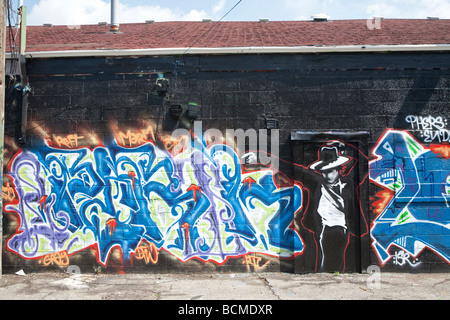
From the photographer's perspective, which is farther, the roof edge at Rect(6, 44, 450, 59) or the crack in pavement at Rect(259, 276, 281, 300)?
the roof edge at Rect(6, 44, 450, 59)

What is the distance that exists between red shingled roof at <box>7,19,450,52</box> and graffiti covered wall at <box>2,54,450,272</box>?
1.83 feet

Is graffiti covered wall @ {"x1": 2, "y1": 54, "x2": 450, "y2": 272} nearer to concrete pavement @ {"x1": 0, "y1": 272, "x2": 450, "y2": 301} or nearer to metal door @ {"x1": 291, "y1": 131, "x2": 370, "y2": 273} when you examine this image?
metal door @ {"x1": 291, "y1": 131, "x2": 370, "y2": 273}

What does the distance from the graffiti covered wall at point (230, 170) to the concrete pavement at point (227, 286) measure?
0.21 meters

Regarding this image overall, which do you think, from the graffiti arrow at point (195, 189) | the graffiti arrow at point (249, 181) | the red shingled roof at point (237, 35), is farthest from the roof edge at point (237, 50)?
the graffiti arrow at point (195, 189)

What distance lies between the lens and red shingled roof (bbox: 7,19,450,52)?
291 inches

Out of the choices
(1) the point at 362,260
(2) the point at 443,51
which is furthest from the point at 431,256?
(2) the point at 443,51

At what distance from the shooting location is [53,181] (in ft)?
23.1

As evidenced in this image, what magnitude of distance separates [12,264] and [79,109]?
2752 mm

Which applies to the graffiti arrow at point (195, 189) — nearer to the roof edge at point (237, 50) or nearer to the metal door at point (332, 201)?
the metal door at point (332, 201)

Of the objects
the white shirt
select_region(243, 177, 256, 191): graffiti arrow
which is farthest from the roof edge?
the white shirt

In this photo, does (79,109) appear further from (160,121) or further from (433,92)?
(433,92)

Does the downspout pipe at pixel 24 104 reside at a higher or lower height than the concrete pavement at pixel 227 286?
higher

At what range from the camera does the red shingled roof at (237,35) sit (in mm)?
7402
